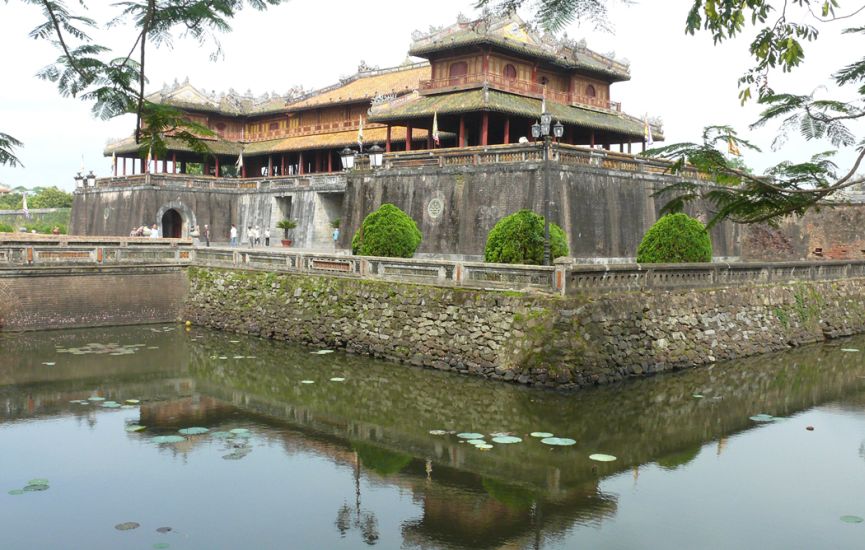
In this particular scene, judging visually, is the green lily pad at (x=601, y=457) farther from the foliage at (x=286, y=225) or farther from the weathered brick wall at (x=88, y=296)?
the foliage at (x=286, y=225)

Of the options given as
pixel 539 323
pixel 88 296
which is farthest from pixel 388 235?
pixel 88 296

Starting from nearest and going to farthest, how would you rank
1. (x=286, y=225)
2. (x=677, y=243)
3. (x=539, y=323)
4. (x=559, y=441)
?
(x=559, y=441) < (x=539, y=323) < (x=677, y=243) < (x=286, y=225)

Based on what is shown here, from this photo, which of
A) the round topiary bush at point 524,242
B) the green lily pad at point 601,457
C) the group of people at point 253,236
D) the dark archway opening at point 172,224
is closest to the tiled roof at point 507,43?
the group of people at point 253,236

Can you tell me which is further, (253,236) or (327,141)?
(327,141)

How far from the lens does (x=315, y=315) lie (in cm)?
1961

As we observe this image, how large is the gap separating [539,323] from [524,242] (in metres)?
3.28

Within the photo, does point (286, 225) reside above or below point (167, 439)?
above

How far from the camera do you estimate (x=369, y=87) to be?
4175 centimetres

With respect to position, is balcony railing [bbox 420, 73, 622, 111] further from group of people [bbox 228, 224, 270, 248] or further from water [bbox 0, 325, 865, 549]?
water [bbox 0, 325, 865, 549]

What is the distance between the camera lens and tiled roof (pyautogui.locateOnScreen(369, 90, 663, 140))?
28.5m

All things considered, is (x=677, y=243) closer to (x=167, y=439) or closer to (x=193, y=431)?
(x=193, y=431)

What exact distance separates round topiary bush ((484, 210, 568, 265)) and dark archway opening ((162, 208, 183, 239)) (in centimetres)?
2675

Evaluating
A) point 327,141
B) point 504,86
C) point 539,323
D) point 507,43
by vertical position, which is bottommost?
point 539,323

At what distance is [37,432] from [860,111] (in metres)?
11.8
